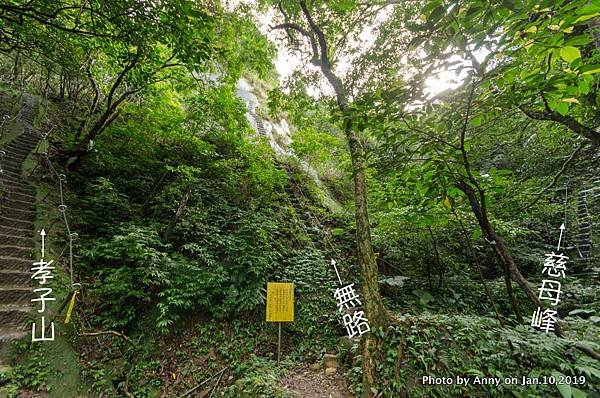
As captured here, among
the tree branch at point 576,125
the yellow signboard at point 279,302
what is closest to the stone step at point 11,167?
the yellow signboard at point 279,302

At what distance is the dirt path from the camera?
10.7 feet

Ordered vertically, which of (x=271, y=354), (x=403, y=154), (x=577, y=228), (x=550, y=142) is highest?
(x=550, y=142)

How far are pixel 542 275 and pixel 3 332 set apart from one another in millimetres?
8542

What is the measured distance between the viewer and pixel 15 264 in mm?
3875

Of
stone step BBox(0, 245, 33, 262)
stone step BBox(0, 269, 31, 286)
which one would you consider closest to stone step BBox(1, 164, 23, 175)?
stone step BBox(0, 245, 33, 262)

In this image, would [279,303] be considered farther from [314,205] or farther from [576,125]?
[314,205]

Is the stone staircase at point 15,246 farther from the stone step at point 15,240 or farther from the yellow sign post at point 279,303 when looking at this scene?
the yellow sign post at point 279,303

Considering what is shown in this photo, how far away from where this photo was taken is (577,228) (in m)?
5.30

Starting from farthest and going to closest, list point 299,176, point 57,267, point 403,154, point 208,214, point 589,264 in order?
point 299,176 → point 208,214 → point 589,264 → point 57,267 → point 403,154

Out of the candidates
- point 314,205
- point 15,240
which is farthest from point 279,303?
point 314,205

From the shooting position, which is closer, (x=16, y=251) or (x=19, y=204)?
(x=16, y=251)

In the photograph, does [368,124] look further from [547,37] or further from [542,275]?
[542,275]

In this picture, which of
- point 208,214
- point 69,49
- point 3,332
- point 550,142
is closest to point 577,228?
point 550,142

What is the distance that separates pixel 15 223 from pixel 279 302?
476cm
